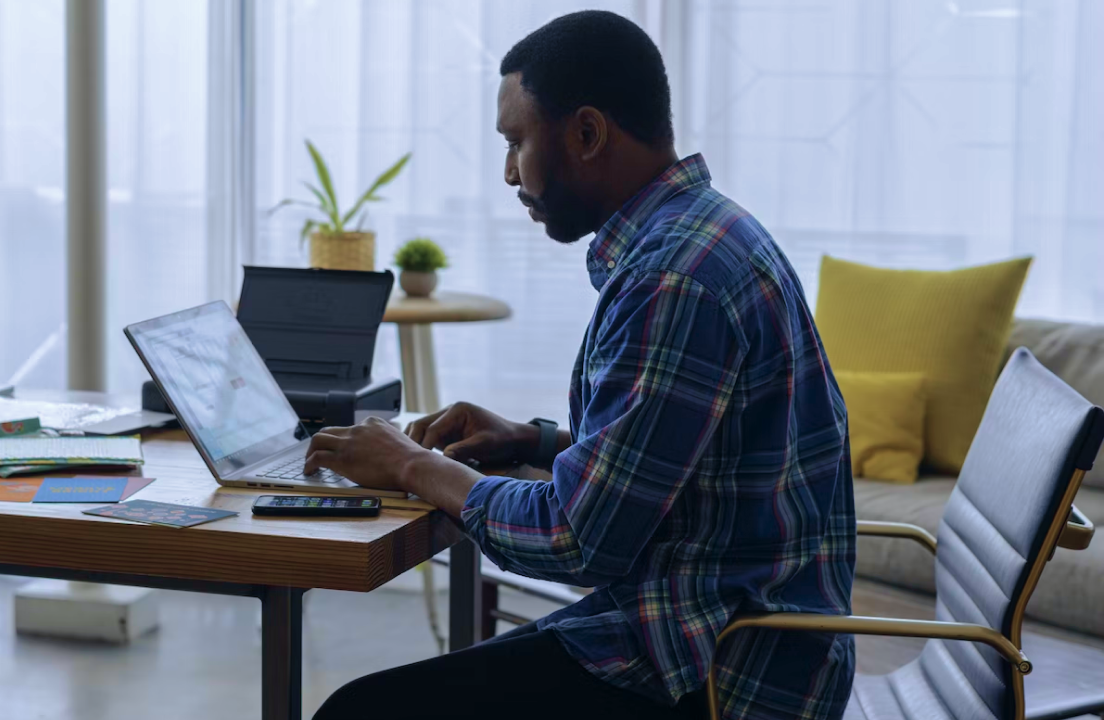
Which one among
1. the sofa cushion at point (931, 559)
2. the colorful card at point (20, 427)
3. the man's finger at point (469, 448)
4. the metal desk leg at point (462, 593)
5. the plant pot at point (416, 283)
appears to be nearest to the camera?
the man's finger at point (469, 448)

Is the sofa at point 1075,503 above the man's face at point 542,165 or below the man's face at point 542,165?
below

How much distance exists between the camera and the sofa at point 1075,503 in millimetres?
2387

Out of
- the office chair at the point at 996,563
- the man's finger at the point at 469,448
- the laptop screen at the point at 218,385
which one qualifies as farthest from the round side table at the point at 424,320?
the office chair at the point at 996,563

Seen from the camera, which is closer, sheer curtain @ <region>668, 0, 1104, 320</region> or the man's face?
the man's face

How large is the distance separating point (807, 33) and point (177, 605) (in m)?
2.38

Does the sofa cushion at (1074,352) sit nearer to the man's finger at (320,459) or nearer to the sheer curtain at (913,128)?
the sheer curtain at (913,128)

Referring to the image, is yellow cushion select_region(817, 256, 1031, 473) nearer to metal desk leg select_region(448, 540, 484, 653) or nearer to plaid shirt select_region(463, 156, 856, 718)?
metal desk leg select_region(448, 540, 484, 653)

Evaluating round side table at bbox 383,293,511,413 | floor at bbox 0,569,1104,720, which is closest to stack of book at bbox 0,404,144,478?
floor at bbox 0,569,1104,720

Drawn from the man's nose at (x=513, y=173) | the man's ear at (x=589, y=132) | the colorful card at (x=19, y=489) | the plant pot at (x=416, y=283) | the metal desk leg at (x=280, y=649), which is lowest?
the metal desk leg at (x=280, y=649)

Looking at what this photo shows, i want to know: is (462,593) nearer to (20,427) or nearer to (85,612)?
(20,427)

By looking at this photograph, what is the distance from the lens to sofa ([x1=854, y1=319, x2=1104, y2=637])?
239 centimetres

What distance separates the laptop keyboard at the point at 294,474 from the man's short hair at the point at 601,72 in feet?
1.60

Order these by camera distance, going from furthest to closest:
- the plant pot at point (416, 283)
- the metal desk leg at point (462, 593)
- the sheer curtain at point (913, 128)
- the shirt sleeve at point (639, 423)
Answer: the sheer curtain at point (913, 128)
the plant pot at point (416, 283)
the metal desk leg at point (462, 593)
the shirt sleeve at point (639, 423)

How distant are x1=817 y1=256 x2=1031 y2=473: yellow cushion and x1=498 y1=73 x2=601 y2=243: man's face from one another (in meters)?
1.96
